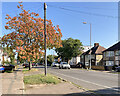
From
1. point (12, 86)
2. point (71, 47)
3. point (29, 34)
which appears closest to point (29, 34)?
point (29, 34)

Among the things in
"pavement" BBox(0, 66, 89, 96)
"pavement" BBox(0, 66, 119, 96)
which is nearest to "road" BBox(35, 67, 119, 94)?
"pavement" BBox(0, 66, 119, 96)

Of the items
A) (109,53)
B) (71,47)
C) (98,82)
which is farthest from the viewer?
(71,47)

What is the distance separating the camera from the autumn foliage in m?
20.7

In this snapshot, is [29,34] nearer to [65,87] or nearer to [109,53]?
[65,87]

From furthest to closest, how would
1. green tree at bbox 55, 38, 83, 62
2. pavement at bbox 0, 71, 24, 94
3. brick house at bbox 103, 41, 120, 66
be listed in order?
1. green tree at bbox 55, 38, 83, 62
2. brick house at bbox 103, 41, 120, 66
3. pavement at bbox 0, 71, 24, 94

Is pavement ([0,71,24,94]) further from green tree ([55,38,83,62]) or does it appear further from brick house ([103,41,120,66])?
green tree ([55,38,83,62])

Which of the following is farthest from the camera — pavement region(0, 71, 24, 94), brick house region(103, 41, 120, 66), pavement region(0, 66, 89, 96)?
brick house region(103, 41, 120, 66)

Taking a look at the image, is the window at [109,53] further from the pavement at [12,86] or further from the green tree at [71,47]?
the pavement at [12,86]

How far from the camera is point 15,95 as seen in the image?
24.3 feet

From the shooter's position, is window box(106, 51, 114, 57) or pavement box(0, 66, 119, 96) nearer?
pavement box(0, 66, 119, 96)

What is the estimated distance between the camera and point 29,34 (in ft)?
68.4

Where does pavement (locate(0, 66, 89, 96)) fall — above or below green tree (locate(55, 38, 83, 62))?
below

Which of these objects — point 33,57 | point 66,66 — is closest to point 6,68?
point 33,57

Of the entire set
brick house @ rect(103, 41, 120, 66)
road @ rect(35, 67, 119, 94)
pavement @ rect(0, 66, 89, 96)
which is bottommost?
road @ rect(35, 67, 119, 94)
